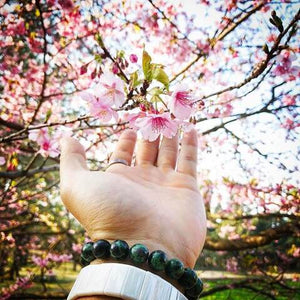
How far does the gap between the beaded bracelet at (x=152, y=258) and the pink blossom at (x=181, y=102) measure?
26.8 inches

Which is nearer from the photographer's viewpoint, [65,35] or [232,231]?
[65,35]

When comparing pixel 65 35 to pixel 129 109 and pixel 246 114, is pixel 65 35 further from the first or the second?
pixel 129 109

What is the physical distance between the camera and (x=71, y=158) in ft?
5.03

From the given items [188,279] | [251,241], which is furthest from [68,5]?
[251,241]

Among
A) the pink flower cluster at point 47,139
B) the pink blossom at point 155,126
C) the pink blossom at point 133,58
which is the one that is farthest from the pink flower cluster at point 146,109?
the pink flower cluster at point 47,139

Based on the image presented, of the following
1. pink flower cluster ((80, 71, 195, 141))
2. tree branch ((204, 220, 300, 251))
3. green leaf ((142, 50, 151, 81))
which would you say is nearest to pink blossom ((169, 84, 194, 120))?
pink flower cluster ((80, 71, 195, 141))

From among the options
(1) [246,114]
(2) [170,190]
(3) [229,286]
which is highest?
(1) [246,114]

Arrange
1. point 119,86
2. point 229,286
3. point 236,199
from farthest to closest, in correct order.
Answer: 1. point 236,199
2. point 229,286
3. point 119,86

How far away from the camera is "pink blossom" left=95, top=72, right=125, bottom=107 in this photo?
1.48m

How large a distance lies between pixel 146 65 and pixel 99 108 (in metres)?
0.43

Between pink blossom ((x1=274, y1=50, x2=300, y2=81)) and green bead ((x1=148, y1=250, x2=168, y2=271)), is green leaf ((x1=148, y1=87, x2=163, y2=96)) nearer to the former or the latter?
green bead ((x1=148, y1=250, x2=168, y2=271))

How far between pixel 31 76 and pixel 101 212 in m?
5.27

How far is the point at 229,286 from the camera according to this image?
492 centimetres

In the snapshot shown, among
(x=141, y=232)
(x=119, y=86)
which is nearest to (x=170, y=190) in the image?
(x=141, y=232)
